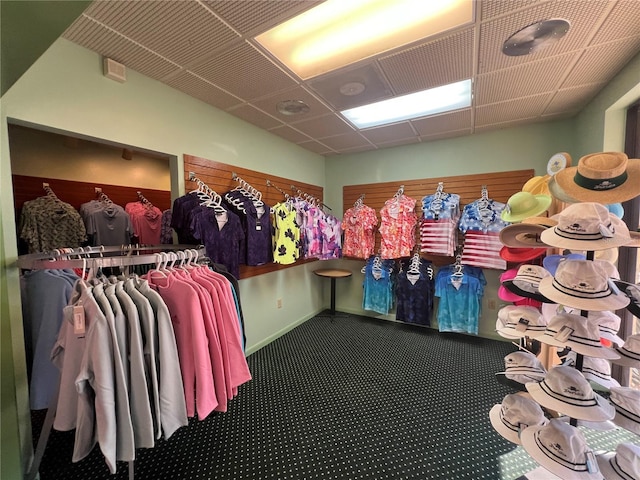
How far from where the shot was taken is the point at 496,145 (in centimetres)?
340

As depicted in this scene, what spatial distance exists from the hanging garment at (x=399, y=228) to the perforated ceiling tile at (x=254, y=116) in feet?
6.70

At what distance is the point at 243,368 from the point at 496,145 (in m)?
3.95

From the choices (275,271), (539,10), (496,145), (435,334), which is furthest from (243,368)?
(496,145)

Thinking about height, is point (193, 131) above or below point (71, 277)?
above

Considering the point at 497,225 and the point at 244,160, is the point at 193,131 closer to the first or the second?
the point at 244,160

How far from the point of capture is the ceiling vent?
1.83 metres

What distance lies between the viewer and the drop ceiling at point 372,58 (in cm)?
148

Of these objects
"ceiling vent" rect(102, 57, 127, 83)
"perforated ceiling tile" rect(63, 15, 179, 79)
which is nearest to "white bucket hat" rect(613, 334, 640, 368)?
"perforated ceiling tile" rect(63, 15, 179, 79)

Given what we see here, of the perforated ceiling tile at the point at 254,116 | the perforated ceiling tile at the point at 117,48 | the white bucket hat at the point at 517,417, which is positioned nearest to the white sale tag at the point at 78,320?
the perforated ceiling tile at the point at 117,48

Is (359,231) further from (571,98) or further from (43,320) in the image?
(43,320)

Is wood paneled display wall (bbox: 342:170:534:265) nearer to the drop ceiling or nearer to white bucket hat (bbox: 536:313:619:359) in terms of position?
the drop ceiling

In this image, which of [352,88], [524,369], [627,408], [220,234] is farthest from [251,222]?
[627,408]

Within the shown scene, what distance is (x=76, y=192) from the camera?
3451 millimetres

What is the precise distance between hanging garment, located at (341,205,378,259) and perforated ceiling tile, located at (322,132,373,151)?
967 mm
